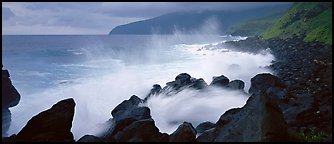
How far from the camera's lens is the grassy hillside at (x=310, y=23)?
63.7m

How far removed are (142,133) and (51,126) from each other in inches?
144

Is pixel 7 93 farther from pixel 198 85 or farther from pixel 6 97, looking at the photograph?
pixel 198 85

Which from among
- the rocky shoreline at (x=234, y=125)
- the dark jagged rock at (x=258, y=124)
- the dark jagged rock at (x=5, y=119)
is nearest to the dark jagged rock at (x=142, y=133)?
the rocky shoreline at (x=234, y=125)

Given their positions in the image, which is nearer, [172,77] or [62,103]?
[62,103]

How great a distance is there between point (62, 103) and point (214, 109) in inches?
567

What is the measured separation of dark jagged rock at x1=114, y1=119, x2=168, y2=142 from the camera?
14.1 meters

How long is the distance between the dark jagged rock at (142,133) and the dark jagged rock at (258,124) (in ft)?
10.8

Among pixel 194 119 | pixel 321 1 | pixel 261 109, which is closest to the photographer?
pixel 261 109

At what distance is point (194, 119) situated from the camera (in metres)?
24.4

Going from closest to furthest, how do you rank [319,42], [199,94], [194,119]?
[194,119] < [199,94] < [319,42]

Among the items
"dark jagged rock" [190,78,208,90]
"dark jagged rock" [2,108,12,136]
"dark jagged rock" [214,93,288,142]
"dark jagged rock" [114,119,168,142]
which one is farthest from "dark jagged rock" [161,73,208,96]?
"dark jagged rock" [214,93,288,142]

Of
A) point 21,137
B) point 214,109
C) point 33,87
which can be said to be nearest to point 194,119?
point 214,109

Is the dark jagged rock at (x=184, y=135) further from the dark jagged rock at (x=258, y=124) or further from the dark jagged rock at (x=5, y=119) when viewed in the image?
the dark jagged rock at (x=5, y=119)

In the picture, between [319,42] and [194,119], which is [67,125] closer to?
[194,119]
